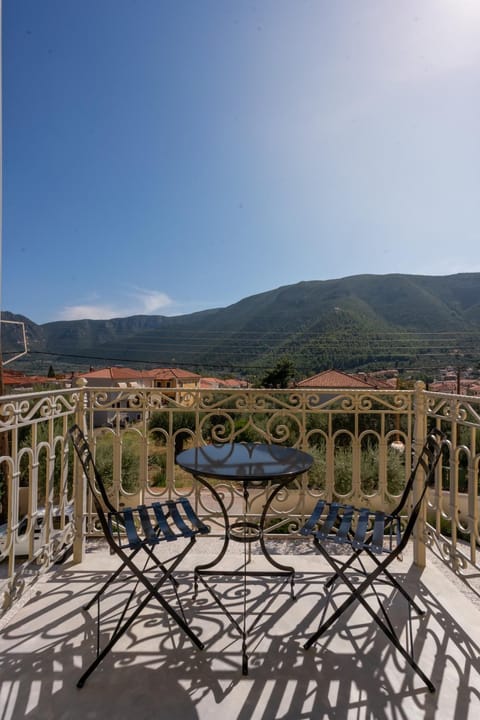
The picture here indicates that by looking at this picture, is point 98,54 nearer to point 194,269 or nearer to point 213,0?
point 213,0

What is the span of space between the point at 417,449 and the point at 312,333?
37091mm

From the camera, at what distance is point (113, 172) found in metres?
13.8

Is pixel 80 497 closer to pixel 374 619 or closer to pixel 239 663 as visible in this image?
pixel 239 663

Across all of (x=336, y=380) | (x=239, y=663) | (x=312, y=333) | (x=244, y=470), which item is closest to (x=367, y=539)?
(x=244, y=470)

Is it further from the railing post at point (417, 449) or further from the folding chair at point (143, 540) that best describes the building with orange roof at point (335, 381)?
the folding chair at point (143, 540)

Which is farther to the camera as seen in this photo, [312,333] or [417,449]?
[312,333]

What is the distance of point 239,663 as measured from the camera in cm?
149

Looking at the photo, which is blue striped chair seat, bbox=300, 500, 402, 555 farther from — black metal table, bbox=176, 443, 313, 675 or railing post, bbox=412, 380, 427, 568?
railing post, bbox=412, 380, 427, 568

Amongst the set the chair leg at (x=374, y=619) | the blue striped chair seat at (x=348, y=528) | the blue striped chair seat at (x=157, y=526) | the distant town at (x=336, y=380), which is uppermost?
the blue striped chair seat at (x=157, y=526)

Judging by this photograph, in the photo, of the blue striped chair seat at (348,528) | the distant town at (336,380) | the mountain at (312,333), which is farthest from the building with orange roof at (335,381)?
the blue striped chair seat at (348,528)

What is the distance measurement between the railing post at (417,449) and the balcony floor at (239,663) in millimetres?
293

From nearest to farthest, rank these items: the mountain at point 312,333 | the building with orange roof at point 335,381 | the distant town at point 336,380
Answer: the distant town at point 336,380 < the building with orange roof at point 335,381 < the mountain at point 312,333

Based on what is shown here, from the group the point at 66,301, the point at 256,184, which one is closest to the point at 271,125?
the point at 256,184

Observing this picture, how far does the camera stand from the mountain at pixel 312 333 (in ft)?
103
